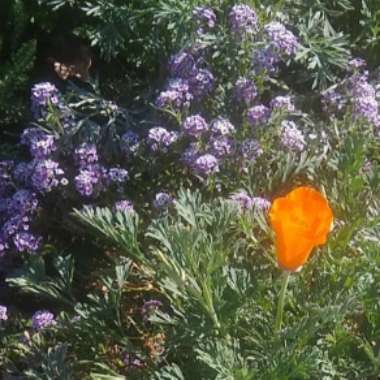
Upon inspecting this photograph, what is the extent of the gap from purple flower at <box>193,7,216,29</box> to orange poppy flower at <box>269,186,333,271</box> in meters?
1.04

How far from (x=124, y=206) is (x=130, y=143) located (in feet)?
0.81

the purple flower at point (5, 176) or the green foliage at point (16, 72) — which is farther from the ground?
the green foliage at point (16, 72)

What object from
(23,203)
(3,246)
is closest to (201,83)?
(23,203)

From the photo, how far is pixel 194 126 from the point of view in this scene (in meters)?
2.96

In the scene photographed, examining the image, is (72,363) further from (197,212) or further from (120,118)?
(120,118)

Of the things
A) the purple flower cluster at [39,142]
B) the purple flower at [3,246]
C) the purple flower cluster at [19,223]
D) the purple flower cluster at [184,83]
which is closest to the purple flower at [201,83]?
the purple flower cluster at [184,83]

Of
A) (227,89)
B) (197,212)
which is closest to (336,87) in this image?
(227,89)

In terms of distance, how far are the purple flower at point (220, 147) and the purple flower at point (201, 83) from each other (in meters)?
0.21

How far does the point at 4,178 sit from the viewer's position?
3184 mm

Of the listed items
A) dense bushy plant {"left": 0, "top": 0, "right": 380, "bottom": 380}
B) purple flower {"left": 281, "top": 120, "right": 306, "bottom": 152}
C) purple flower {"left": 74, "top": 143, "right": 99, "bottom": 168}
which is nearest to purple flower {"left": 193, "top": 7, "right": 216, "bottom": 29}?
dense bushy plant {"left": 0, "top": 0, "right": 380, "bottom": 380}

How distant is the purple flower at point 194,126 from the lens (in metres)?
2.97

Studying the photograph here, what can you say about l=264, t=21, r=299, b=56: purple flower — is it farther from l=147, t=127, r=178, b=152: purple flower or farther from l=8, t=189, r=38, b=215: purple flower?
l=8, t=189, r=38, b=215: purple flower

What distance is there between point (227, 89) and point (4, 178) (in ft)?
2.61

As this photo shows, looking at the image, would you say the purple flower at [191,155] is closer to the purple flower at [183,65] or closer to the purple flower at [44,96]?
the purple flower at [183,65]
